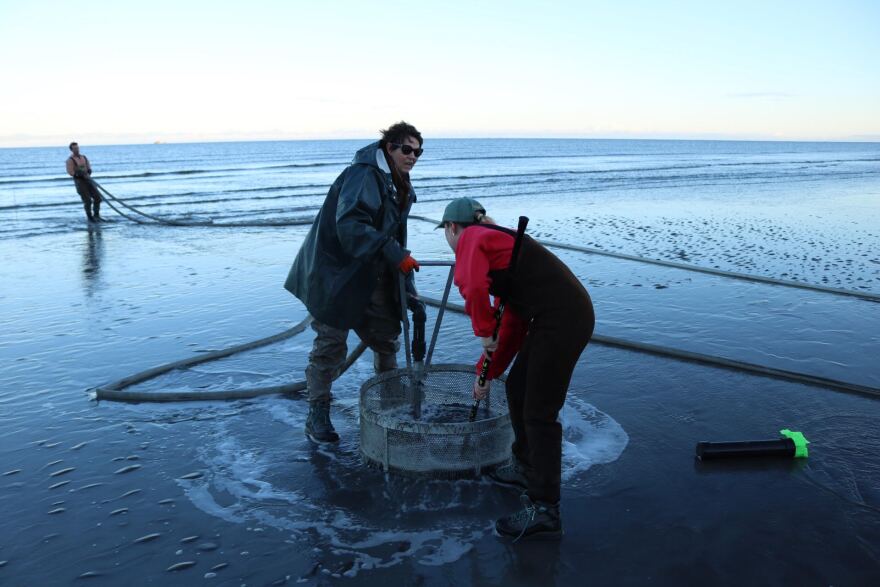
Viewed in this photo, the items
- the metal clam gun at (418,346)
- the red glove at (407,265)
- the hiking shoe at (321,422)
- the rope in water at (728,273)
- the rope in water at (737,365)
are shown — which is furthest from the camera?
the rope in water at (728,273)

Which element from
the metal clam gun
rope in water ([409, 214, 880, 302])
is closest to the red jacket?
the metal clam gun

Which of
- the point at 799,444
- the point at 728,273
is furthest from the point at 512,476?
the point at 728,273

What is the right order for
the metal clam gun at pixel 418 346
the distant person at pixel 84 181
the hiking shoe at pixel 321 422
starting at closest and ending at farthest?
the metal clam gun at pixel 418 346 < the hiking shoe at pixel 321 422 < the distant person at pixel 84 181

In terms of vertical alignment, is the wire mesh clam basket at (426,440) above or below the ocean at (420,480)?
above

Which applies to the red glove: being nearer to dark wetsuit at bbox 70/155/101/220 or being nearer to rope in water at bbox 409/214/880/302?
rope in water at bbox 409/214/880/302

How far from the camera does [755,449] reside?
4.23 m

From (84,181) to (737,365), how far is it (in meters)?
17.1

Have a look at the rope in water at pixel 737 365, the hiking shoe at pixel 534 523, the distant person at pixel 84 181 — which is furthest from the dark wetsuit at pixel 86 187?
the hiking shoe at pixel 534 523

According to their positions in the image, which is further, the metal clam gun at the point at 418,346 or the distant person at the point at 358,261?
the metal clam gun at the point at 418,346

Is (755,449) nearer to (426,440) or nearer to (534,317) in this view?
(534,317)

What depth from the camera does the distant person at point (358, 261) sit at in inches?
161

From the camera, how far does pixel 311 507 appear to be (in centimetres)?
377

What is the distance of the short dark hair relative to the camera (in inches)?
165

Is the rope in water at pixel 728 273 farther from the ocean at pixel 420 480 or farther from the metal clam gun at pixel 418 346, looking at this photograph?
the metal clam gun at pixel 418 346
